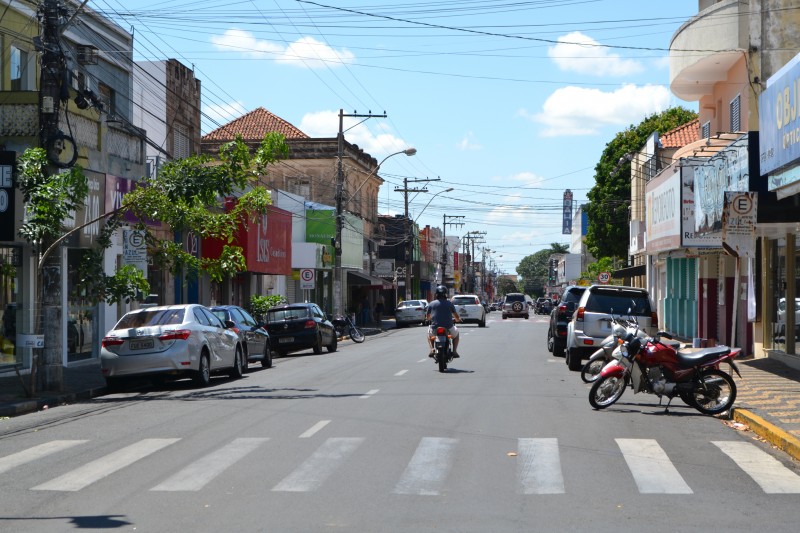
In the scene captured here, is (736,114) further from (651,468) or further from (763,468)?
(651,468)

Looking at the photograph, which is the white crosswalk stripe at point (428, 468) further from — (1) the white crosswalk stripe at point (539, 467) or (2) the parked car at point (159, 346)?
(2) the parked car at point (159, 346)

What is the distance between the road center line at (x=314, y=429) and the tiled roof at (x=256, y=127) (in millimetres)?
49624

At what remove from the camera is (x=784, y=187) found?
1652cm

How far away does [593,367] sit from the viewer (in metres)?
18.5

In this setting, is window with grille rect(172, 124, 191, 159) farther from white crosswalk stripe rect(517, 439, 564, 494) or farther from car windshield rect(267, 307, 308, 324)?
white crosswalk stripe rect(517, 439, 564, 494)

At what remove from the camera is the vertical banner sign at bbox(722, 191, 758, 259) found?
19016mm

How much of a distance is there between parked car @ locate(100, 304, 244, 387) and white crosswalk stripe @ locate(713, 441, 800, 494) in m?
10.4

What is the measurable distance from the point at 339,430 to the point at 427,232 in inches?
4166

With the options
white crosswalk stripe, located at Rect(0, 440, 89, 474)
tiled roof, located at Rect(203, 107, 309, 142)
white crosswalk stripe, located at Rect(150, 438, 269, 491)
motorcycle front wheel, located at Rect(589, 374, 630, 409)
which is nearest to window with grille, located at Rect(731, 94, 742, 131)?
motorcycle front wheel, located at Rect(589, 374, 630, 409)

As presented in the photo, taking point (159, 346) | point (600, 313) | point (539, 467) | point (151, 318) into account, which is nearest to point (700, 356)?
point (539, 467)

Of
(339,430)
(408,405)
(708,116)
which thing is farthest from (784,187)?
(708,116)

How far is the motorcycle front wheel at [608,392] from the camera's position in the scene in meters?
15.0

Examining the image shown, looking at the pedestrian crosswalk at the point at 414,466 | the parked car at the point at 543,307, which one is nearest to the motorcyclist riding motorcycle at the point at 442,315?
the pedestrian crosswalk at the point at 414,466

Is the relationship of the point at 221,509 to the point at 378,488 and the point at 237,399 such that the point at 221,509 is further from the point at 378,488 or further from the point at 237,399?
the point at 237,399
